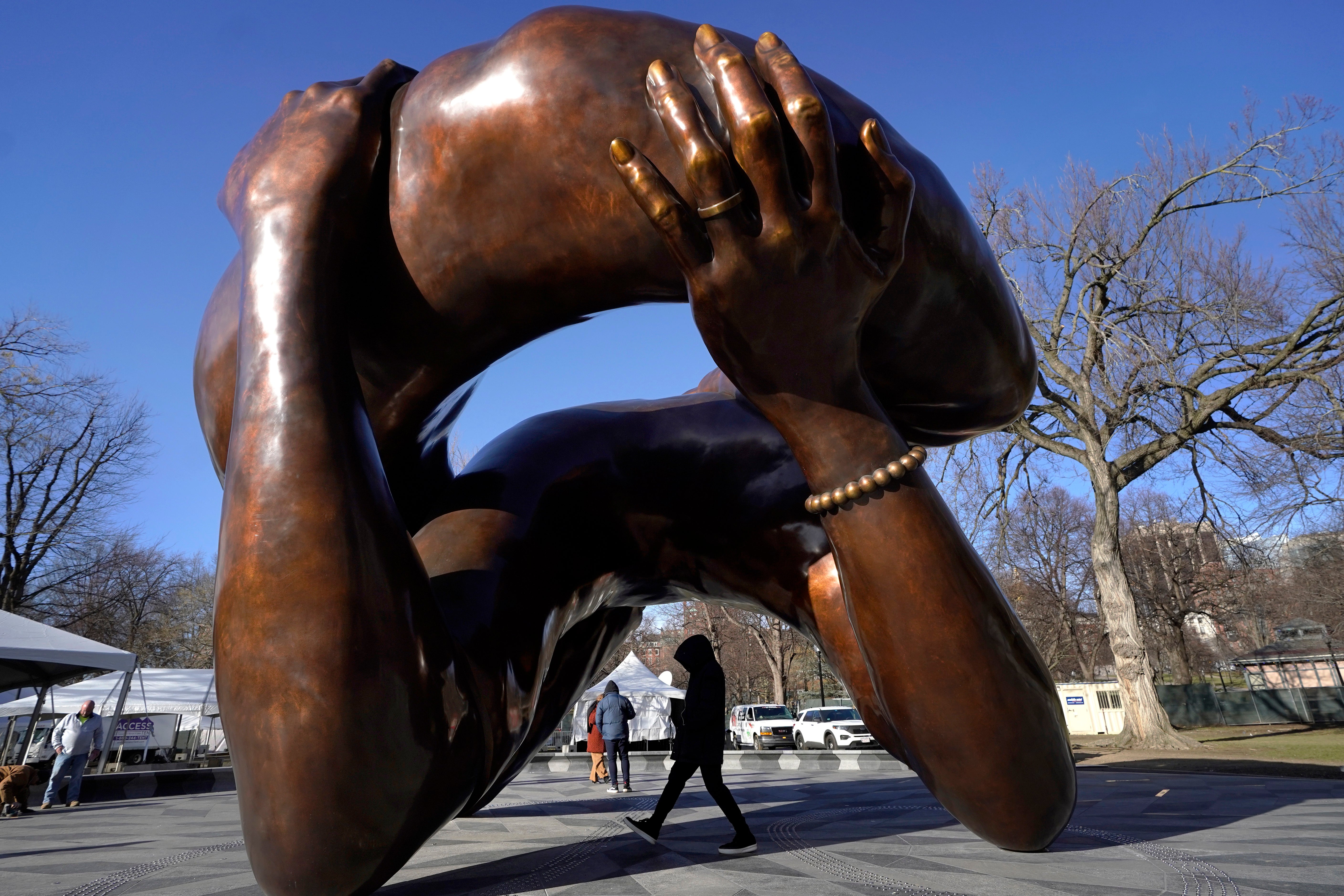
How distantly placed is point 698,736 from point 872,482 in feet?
12.7

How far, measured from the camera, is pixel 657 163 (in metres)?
1.36

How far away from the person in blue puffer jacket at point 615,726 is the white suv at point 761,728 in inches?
534

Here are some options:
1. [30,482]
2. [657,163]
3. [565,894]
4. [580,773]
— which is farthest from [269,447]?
[30,482]

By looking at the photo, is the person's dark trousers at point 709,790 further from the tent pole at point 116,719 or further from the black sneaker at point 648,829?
the tent pole at point 116,719

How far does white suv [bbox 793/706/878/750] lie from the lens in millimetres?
20172

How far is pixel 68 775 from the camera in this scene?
10070mm

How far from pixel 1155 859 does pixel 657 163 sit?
3712 mm

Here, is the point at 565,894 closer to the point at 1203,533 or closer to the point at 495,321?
the point at 495,321

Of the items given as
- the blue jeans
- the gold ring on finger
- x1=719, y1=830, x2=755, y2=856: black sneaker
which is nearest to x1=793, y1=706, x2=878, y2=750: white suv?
the blue jeans

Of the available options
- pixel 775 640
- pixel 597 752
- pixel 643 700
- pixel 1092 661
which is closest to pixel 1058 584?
pixel 1092 661

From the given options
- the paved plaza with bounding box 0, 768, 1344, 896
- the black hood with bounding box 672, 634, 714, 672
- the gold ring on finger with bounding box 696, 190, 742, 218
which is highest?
the gold ring on finger with bounding box 696, 190, 742, 218

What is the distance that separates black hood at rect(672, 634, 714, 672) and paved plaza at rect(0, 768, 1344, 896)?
38.7 inches

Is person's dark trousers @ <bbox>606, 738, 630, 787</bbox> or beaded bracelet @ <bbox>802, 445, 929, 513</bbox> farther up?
beaded bracelet @ <bbox>802, 445, 929, 513</bbox>

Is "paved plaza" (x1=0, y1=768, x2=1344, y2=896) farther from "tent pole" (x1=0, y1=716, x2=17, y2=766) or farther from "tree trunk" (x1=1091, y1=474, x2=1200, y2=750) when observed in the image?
"tree trunk" (x1=1091, y1=474, x2=1200, y2=750)
